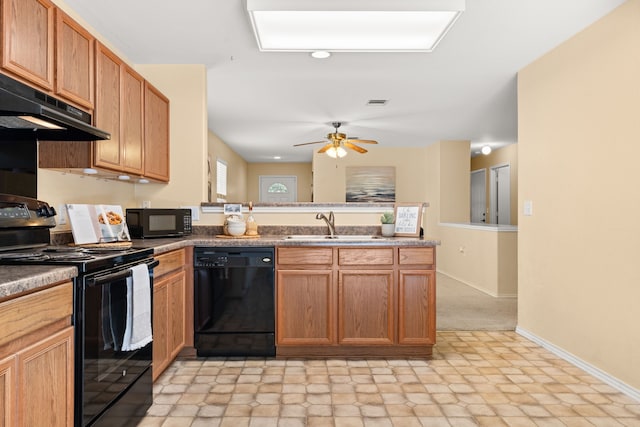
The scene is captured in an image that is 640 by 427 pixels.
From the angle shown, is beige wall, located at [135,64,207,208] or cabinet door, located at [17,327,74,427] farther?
beige wall, located at [135,64,207,208]

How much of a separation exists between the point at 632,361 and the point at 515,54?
2.29 metres

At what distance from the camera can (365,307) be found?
9.29 ft

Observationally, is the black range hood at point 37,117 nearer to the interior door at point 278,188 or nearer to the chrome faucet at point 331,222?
the chrome faucet at point 331,222

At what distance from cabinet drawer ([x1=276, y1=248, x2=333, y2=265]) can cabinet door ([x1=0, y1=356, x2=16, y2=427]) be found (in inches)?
69.6

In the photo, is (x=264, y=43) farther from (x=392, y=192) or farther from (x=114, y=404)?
(x=392, y=192)

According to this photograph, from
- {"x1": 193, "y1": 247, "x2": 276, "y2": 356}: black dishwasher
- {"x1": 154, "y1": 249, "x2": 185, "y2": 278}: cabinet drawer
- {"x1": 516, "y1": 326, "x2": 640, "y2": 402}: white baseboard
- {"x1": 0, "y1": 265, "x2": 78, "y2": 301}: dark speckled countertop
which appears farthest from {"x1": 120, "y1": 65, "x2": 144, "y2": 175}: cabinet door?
{"x1": 516, "y1": 326, "x2": 640, "y2": 402}: white baseboard

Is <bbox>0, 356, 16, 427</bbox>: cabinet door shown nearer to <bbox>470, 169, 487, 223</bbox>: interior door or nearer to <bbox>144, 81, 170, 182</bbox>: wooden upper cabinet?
<bbox>144, 81, 170, 182</bbox>: wooden upper cabinet

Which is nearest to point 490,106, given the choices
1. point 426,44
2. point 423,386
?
point 426,44

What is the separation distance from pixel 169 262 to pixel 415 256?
1.64m

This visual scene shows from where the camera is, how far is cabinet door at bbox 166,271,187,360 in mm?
2547

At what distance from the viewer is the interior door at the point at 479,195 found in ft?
29.1

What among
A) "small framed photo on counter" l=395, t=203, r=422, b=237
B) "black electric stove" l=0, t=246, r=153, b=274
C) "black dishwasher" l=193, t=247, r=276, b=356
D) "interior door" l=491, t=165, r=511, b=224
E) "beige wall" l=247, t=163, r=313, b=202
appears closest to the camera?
"black electric stove" l=0, t=246, r=153, b=274

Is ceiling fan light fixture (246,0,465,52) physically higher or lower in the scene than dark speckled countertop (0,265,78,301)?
higher

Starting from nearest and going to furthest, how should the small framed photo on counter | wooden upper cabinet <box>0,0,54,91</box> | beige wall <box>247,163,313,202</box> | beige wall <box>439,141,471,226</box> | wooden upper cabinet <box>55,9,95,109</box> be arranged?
wooden upper cabinet <box>0,0,54,91</box>
wooden upper cabinet <box>55,9,95,109</box>
the small framed photo on counter
beige wall <box>439,141,471,226</box>
beige wall <box>247,163,313,202</box>
